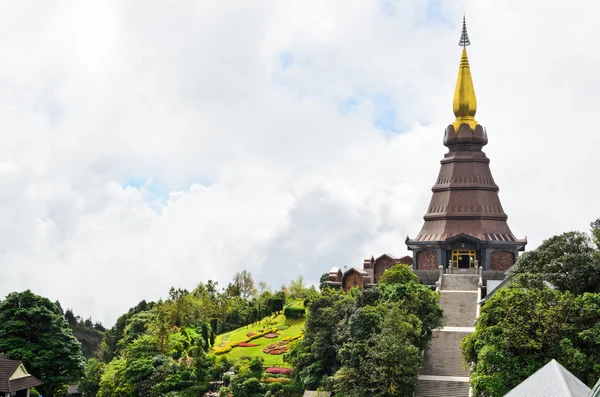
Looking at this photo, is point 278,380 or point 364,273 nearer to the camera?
point 278,380

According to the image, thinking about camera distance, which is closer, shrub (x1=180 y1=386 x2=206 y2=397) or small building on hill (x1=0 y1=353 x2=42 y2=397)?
small building on hill (x1=0 y1=353 x2=42 y2=397)

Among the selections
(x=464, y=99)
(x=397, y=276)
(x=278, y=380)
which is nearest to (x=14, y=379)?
(x=278, y=380)

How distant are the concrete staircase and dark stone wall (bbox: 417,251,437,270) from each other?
358 centimetres

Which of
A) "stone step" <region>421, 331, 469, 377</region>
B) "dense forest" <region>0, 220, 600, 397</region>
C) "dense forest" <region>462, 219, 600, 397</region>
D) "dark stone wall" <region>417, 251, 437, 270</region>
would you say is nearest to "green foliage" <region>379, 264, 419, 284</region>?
"dense forest" <region>0, 220, 600, 397</region>

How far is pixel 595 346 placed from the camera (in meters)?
29.9

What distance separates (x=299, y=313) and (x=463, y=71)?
23302 millimetres

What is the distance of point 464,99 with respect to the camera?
61125 mm

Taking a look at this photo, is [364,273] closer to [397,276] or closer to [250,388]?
[397,276]

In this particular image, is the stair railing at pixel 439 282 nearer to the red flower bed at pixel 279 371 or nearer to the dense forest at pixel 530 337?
the red flower bed at pixel 279 371

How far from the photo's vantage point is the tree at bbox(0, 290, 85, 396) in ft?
138

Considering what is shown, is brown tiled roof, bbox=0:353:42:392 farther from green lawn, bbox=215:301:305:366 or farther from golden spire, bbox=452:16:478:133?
golden spire, bbox=452:16:478:133

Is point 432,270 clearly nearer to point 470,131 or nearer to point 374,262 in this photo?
point 374,262

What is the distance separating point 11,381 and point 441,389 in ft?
67.5

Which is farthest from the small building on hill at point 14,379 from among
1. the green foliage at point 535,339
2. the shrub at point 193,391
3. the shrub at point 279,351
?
the green foliage at point 535,339
